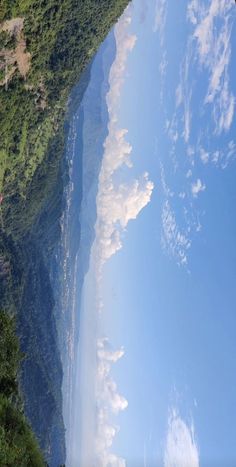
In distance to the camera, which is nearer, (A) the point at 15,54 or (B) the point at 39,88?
(A) the point at 15,54

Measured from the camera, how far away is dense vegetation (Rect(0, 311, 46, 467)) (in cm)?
2744

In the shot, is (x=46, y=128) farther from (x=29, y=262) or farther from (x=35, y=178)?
(x=29, y=262)

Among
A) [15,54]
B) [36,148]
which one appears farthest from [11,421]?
[36,148]

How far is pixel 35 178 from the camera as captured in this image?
9044cm

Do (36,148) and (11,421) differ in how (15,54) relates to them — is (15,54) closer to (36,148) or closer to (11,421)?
(36,148)

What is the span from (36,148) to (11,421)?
61.0m

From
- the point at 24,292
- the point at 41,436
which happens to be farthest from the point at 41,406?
the point at 24,292

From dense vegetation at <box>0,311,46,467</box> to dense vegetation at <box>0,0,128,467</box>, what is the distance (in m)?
39.4

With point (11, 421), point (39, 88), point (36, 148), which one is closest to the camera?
point (11, 421)

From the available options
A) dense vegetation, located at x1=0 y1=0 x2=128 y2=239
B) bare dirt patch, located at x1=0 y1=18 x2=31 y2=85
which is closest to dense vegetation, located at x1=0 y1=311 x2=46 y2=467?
dense vegetation, located at x1=0 y1=0 x2=128 y2=239

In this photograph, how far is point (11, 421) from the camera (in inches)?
1200

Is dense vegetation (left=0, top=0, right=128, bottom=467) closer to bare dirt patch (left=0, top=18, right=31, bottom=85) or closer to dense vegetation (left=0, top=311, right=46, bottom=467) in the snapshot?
bare dirt patch (left=0, top=18, right=31, bottom=85)

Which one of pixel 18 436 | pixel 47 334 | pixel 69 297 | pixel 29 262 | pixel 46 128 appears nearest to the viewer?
pixel 18 436

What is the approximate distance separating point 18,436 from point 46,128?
2528 inches
